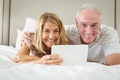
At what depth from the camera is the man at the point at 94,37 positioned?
1389 mm

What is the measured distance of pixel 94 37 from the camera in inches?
56.1

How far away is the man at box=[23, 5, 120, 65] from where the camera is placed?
4.56 ft

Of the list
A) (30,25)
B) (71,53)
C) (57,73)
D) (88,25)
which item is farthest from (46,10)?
(57,73)

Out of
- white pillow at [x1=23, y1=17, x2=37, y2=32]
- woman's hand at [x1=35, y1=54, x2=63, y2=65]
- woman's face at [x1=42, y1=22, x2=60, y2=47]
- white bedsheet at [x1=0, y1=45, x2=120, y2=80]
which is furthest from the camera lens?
white pillow at [x1=23, y1=17, x2=37, y2=32]

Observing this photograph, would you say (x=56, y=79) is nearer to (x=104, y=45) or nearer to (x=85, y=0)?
(x=104, y=45)

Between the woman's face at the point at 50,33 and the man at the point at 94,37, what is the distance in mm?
180

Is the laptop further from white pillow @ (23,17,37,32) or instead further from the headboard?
the headboard

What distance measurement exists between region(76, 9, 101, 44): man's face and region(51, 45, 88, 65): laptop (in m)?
0.38

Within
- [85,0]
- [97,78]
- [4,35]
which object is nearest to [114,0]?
[85,0]

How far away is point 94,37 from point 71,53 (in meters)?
0.44

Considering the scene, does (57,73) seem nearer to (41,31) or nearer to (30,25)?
(41,31)

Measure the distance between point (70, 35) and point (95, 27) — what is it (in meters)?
0.21

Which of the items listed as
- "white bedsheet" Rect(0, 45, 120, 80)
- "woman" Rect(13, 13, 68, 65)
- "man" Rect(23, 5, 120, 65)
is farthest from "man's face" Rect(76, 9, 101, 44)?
"white bedsheet" Rect(0, 45, 120, 80)

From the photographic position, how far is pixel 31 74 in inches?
29.0
